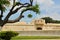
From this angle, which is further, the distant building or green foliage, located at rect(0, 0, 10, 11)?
the distant building

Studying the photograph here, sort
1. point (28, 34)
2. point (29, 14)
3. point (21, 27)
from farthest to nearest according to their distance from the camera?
1. point (21, 27)
2. point (28, 34)
3. point (29, 14)

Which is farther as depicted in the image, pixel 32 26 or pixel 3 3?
pixel 32 26

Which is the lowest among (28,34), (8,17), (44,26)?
(44,26)

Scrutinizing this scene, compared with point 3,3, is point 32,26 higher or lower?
lower

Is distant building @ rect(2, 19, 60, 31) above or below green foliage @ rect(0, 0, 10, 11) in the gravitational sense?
below

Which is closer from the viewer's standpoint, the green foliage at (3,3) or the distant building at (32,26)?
the green foliage at (3,3)

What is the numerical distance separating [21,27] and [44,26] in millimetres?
4604

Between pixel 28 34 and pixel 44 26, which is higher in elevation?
pixel 28 34

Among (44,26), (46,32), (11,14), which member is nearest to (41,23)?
(44,26)

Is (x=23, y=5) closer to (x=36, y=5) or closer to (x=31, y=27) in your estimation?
(x=36, y=5)

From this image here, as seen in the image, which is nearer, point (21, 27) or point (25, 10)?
point (25, 10)

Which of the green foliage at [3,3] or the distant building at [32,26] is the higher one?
the green foliage at [3,3]

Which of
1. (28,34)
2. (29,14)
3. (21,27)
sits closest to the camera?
(29,14)

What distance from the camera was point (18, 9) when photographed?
1720 centimetres
